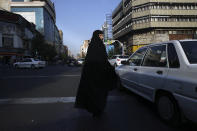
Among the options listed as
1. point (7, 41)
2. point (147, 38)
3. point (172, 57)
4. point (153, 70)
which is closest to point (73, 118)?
point (153, 70)

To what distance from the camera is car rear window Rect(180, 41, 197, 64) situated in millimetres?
2746

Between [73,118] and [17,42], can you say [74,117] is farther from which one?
[17,42]

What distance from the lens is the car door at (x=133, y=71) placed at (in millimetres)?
4406

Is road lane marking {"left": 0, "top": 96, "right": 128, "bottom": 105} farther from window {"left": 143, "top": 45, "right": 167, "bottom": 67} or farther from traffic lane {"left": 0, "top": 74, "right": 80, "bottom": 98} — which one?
window {"left": 143, "top": 45, "right": 167, "bottom": 67}

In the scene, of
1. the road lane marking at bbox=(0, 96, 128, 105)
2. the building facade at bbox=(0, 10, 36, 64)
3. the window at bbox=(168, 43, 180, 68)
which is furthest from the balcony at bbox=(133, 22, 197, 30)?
the window at bbox=(168, 43, 180, 68)

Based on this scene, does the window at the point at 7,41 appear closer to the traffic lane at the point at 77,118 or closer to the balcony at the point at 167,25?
the balcony at the point at 167,25

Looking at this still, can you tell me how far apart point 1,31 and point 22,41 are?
7130mm

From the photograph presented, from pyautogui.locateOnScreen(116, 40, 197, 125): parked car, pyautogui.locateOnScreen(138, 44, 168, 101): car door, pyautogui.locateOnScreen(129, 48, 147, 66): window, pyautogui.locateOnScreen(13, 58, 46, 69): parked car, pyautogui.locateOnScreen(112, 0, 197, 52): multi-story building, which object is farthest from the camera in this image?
pyautogui.locateOnScreen(112, 0, 197, 52): multi-story building

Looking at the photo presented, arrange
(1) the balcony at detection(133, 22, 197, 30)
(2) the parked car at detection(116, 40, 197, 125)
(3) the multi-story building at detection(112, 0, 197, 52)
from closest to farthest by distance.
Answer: (2) the parked car at detection(116, 40, 197, 125), (1) the balcony at detection(133, 22, 197, 30), (3) the multi-story building at detection(112, 0, 197, 52)

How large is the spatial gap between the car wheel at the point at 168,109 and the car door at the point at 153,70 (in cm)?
23

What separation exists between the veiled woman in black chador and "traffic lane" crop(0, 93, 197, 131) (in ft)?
1.13

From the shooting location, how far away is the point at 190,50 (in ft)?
9.53

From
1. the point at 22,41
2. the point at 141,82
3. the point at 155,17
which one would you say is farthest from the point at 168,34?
the point at 141,82

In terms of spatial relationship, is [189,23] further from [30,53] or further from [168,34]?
[30,53]
